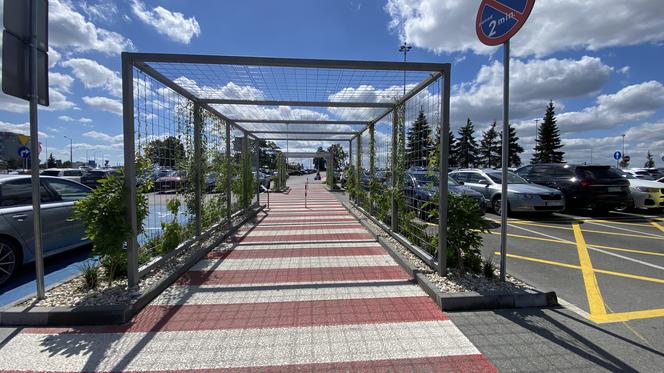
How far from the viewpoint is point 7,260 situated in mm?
4547

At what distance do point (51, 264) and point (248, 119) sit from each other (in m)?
5.57

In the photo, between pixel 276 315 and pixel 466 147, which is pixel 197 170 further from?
pixel 466 147

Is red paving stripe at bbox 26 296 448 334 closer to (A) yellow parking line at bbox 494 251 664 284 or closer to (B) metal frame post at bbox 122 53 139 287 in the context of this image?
(B) metal frame post at bbox 122 53 139 287

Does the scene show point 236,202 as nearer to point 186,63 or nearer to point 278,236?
point 278,236

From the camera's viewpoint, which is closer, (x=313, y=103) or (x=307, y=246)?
(x=307, y=246)

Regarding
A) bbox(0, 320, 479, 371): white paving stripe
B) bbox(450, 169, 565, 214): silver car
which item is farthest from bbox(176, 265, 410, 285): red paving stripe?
bbox(450, 169, 565, 214): silver car

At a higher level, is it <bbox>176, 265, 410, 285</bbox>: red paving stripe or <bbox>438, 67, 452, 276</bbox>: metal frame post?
<bbox>438, 67, 452, 276</bbox>: metal frame post

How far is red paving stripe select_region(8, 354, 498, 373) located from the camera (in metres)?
2.67

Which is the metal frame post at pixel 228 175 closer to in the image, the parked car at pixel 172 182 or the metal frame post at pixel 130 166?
the parked car at pixel 172 182

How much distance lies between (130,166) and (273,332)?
8.90ft

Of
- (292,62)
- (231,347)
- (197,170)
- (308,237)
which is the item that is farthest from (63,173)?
(231,347)

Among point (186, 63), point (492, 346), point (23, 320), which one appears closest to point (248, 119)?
point (186, 63)

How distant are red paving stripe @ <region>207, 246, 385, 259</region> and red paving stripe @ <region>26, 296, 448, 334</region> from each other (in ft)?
6.96

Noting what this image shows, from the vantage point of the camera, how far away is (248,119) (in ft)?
31.1
